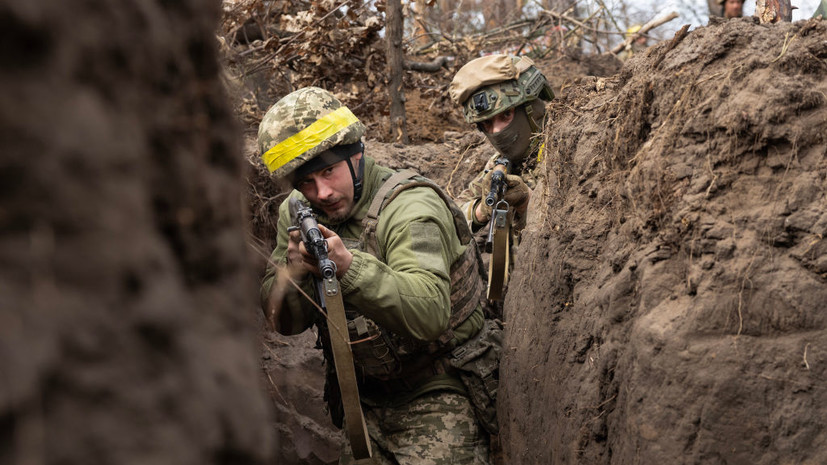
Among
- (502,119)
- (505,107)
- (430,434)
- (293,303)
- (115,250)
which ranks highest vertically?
(115,250)

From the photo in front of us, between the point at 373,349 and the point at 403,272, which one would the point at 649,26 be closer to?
the point at 373,349

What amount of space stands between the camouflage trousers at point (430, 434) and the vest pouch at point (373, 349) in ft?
0.86

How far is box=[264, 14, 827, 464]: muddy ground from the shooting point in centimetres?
188

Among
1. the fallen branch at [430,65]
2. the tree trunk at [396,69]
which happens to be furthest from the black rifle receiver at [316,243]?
the fallen branch at [430,65]

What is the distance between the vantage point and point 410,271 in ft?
10.7

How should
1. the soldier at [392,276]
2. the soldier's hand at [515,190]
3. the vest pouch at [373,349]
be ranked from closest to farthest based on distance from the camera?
the soldier at [392,276] < the vest pouch at [373,349] < the soldier's hand at [515,190]

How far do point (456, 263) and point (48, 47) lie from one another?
10.4 feet

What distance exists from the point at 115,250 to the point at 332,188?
9.60ft

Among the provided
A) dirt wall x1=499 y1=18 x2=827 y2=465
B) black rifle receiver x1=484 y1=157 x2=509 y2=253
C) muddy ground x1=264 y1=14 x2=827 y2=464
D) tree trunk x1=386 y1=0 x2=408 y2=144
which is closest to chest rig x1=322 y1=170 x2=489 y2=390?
muddy ground x1=264 y1=14 x2=827 y2=464

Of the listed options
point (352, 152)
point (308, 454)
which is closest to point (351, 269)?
point (352, 152)

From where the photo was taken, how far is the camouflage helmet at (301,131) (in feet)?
11.5

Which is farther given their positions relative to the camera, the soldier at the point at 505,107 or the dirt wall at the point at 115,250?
the soldier at the point at 505,107

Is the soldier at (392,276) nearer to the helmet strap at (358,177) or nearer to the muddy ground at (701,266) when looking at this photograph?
the helmet strap at (358,177)

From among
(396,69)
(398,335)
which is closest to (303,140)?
(398,335)
